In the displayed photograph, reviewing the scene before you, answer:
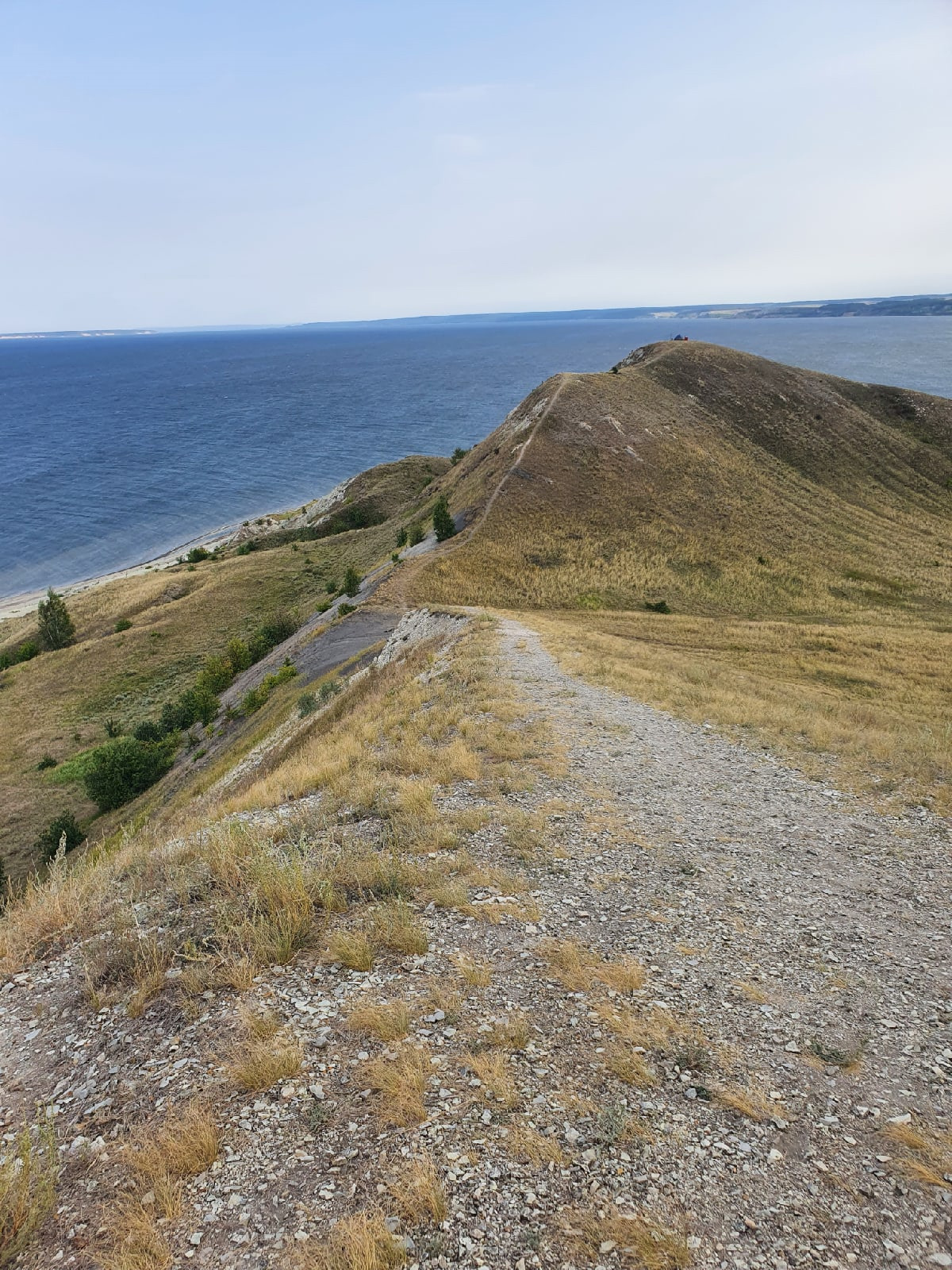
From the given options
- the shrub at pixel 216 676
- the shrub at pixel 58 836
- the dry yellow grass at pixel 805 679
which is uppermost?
the dry yellow grass at pixel 805 679

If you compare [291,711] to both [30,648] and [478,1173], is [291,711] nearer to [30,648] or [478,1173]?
[478,1173]

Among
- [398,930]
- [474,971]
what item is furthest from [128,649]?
[474,971]

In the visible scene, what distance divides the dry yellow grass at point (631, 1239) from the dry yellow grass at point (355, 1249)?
4.24 feet

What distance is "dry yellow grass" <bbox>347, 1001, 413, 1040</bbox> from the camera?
253 inches

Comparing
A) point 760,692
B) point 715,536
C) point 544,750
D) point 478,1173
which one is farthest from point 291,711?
point 715,536

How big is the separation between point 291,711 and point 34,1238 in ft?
74.8

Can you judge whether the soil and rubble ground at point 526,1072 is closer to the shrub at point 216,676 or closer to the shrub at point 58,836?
the shrub at point 58,836

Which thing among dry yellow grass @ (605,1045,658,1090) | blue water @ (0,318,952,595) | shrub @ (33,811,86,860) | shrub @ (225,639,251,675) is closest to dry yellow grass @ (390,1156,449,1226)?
dry yellow grass @ (605,1045,658,1090)

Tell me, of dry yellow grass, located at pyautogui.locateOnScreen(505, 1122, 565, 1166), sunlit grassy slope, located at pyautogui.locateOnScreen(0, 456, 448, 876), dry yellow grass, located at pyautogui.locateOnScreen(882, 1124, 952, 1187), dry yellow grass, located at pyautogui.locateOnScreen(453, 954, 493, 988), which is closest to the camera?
dry yellow grass, located at pyautogui.locateOnScreen(882, 1124, 952, 1187)

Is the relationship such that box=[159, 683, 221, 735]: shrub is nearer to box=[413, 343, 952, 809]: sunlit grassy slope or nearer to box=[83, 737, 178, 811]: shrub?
box=[83, 737, 178, 811]: shrub

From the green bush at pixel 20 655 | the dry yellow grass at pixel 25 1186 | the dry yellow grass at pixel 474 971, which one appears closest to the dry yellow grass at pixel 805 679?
the dry yellow grass at pixel 474 971

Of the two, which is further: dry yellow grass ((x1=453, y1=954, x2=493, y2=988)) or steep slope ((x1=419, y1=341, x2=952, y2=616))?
steep slope ((x1=419, y1=341, x2=952, y2=616))

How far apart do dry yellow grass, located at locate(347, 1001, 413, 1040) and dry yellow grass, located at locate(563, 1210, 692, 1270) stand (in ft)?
7.37

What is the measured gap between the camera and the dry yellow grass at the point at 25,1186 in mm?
4578
